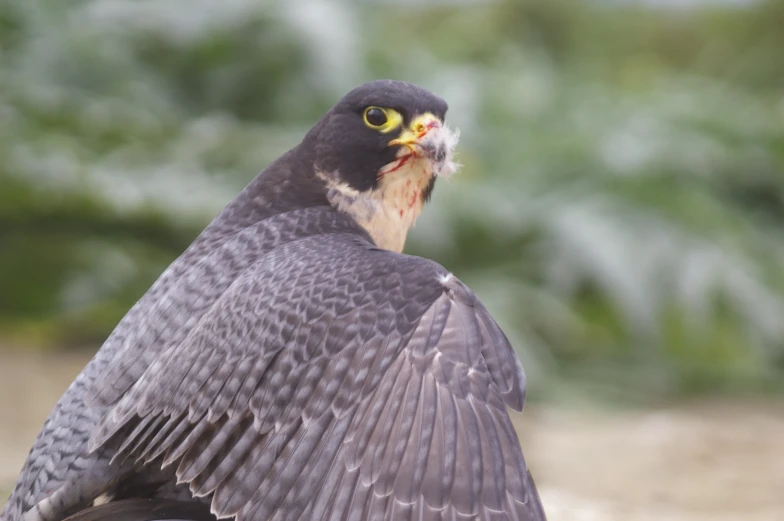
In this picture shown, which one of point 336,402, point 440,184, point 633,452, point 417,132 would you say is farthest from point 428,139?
point 440,184

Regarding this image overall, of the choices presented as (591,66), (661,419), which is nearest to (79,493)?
(661,419)

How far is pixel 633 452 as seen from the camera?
173 inches

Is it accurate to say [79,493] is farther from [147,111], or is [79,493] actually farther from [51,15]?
[51,15]

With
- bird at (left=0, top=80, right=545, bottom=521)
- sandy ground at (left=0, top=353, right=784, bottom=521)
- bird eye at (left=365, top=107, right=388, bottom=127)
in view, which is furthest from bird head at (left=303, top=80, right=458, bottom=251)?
sandy ground at (left=0, top=353, right=784, bottom=521)

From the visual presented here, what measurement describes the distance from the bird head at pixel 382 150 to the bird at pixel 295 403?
0.74ft

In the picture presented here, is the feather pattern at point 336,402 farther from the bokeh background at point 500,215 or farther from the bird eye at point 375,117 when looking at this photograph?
the bokeh background at point 500,215

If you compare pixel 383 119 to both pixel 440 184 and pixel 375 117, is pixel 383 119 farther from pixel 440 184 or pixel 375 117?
pixel 440 184

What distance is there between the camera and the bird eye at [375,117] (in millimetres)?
2385

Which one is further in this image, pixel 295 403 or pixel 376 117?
pixel 376 117

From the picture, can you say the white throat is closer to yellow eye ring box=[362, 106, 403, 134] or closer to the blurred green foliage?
yellow eye ring box=[362, 106, 403, 134]

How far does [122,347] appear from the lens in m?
2.16

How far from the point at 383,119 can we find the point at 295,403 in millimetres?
844

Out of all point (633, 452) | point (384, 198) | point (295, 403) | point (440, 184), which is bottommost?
point (295, 403)

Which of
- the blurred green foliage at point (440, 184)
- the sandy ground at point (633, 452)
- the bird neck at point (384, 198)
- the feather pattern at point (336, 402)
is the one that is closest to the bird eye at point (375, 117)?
the bird neck at point (384, 198)
